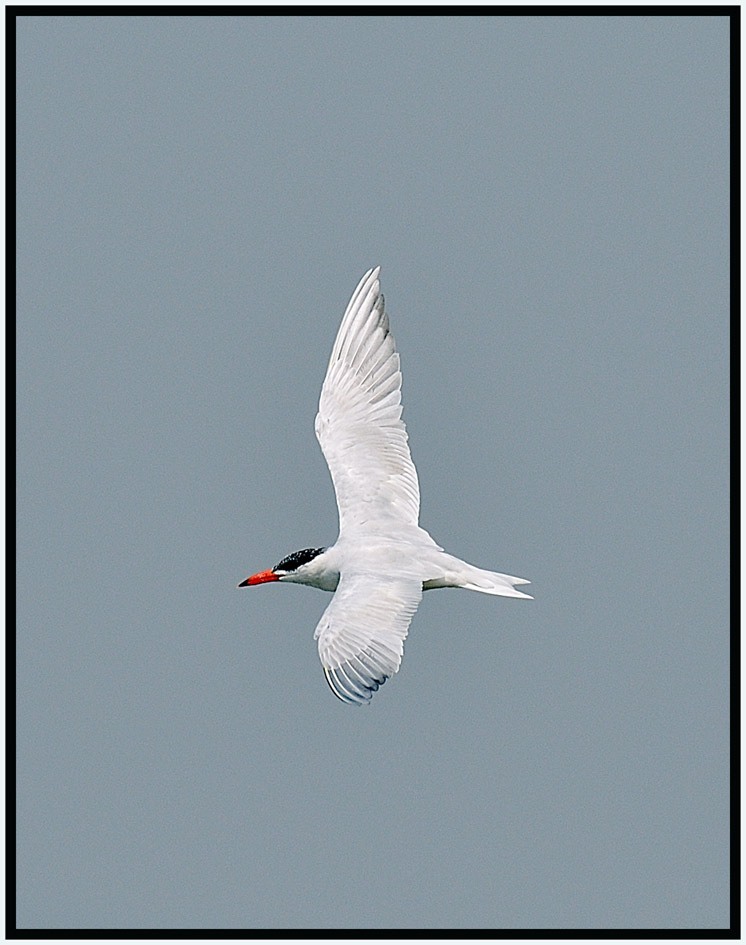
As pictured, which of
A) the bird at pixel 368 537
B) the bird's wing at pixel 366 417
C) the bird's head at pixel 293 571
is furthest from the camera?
the bird's wing at pixel 366 417

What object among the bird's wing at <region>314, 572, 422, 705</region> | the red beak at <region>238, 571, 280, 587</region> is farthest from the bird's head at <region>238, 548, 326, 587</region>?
the bird's wing at <region>314, 572, 422, 705</region>

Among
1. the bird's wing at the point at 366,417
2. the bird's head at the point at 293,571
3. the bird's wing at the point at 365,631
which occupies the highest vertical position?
the bird's wing at the point at 366,417

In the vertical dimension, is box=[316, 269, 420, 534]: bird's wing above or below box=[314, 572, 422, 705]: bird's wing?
above

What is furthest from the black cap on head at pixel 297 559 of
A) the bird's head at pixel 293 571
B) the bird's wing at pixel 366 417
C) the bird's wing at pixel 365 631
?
the bird's wing at pixel 365 631

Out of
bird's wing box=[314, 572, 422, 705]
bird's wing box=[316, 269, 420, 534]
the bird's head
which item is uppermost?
bird's wing box=[316, 269, 420, 534]

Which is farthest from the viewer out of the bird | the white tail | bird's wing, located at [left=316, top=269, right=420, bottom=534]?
bird's wing, located at [left=316, top=269, right=420, bottom=534]

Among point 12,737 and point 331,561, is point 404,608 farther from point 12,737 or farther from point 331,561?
point 12,737

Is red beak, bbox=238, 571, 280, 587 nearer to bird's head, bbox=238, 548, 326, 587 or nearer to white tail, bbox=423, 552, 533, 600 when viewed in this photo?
bird's head, bbox=238, 548, 326, 587

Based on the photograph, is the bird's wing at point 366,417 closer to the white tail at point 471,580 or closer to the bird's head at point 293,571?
the bird's head at point 293,571
